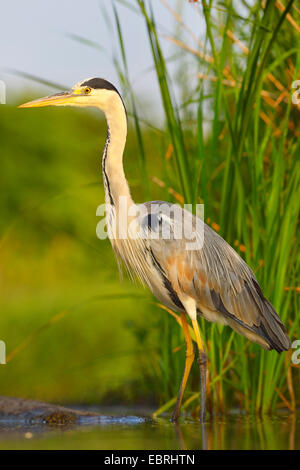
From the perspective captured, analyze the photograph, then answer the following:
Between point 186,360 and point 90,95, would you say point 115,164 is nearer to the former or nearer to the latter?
point 90,95

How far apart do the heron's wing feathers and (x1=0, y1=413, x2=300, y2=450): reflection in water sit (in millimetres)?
515

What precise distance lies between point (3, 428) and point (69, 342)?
17.7ft

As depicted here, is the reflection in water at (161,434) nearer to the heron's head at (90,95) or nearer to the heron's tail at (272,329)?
the heron's tail at (272,329)

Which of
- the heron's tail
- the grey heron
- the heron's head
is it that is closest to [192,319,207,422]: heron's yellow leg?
the grey heron

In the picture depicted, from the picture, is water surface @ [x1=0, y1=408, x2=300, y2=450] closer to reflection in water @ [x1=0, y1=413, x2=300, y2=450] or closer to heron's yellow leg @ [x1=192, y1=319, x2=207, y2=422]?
reflection in water @ [x1=0, y1=413, x2=300, y2=450]

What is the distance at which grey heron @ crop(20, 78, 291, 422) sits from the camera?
468cm

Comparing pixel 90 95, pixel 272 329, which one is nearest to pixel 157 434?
pixel 272 329

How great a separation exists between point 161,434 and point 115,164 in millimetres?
1473

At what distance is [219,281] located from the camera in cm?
485

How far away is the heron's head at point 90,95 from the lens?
15.6 ft

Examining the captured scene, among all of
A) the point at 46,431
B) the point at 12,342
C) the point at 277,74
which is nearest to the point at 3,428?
the point at 46,431

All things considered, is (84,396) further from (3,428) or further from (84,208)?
(84,208)

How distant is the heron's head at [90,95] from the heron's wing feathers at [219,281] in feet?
2.60

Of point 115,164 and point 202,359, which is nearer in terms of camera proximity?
point 115,164
